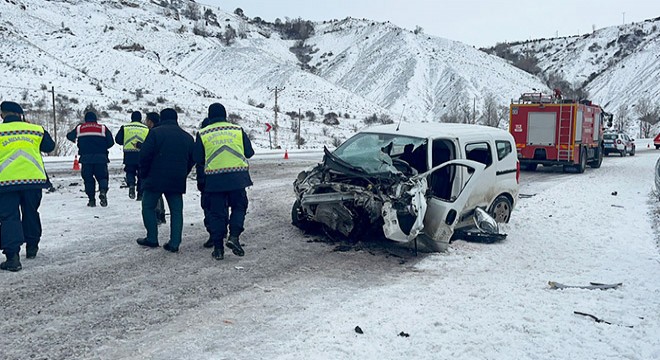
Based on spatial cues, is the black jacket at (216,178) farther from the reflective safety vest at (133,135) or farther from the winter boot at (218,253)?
the reflective safety vest at (133,135)

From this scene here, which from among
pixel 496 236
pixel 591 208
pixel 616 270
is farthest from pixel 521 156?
pixel 616 270

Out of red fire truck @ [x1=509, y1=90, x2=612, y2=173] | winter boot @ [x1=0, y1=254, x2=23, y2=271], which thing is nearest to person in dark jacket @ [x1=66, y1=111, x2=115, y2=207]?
winter boot @ [x1=0, y1=254, x2=23, y2=271]

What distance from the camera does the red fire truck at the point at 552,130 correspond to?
748 inches

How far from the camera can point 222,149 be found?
668 cm

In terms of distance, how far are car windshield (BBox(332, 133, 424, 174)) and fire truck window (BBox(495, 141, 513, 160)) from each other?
1.71m

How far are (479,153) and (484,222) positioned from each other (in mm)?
1101

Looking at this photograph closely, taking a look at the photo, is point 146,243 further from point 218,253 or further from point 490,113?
point 490,113

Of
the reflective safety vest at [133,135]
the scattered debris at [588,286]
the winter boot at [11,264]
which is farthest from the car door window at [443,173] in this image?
the reflective safety vest at [133,135]

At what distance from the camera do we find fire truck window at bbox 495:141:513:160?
29.0 feet

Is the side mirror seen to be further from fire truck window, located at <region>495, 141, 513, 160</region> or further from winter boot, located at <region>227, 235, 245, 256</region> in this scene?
winter boot, located at <region>227, 235, 245, 256</region>

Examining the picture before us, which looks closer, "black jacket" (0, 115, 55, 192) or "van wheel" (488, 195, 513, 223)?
"black jacket" (0, 115, 55, 192)

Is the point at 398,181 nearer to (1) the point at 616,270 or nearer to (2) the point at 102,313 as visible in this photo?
(1) the point at 616,270

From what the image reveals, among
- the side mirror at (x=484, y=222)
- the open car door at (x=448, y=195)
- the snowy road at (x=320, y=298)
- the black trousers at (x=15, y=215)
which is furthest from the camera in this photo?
the side mirror at (x=484, y=222)

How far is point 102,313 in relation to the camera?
4.79m
